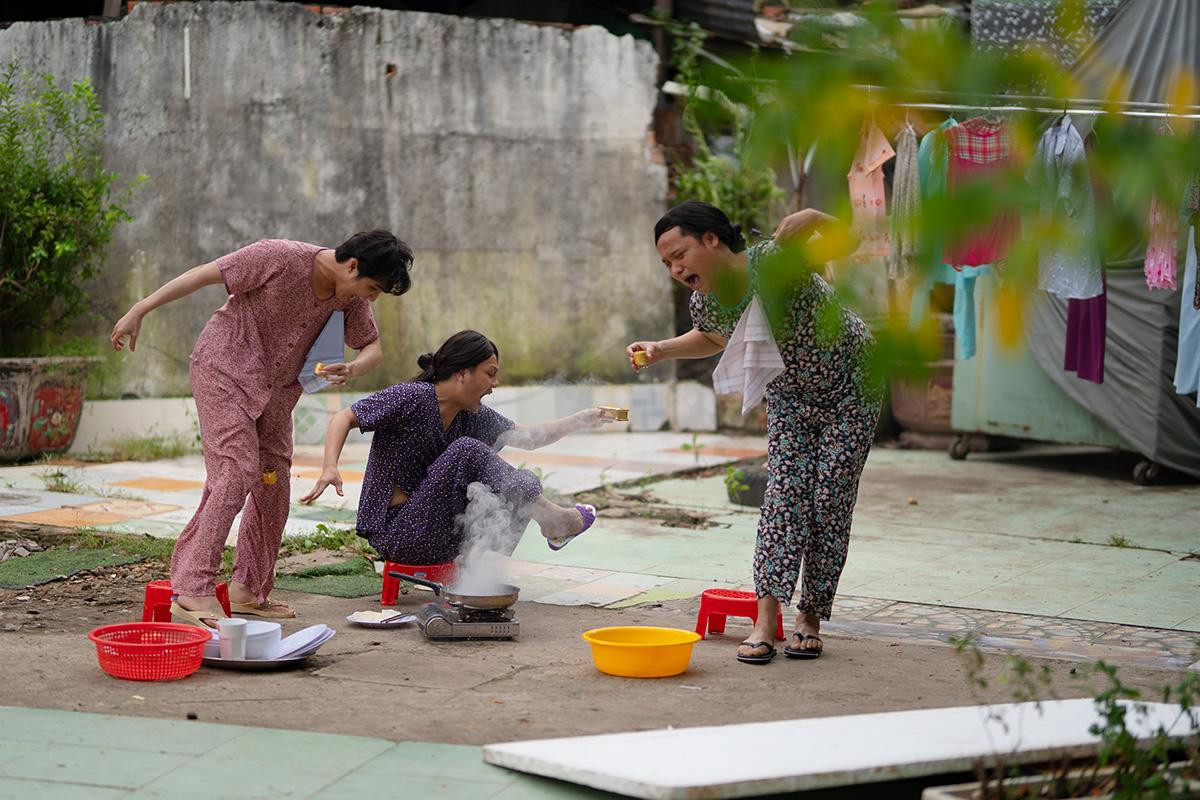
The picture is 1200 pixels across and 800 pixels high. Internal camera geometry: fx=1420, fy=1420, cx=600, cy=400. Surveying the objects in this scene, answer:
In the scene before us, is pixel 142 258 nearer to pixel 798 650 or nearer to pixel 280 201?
pixel 280 201

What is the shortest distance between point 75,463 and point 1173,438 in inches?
267

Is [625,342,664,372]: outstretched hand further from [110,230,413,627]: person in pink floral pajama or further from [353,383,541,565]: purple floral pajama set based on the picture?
[110,230,413,627]: person in pink floral pajama

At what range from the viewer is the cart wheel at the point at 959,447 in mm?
10164

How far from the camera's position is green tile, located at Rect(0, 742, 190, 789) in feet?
10.4

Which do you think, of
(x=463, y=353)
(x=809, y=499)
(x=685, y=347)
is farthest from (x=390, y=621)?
(x=809, y=499)

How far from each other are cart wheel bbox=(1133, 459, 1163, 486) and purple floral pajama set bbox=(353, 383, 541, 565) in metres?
5.28

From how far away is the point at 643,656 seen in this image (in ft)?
13.8

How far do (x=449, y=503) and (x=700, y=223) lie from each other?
1442 millimetres

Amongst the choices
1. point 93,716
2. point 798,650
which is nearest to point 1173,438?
point 798,650

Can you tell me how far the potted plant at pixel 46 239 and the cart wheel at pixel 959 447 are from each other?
5.89m

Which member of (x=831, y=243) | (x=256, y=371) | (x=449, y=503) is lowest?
(x=449, y=503)

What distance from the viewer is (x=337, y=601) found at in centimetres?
541

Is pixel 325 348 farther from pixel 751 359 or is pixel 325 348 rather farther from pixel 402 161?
pixel 402 161

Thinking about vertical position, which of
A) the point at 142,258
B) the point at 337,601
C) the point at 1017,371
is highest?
the point at 142,258
